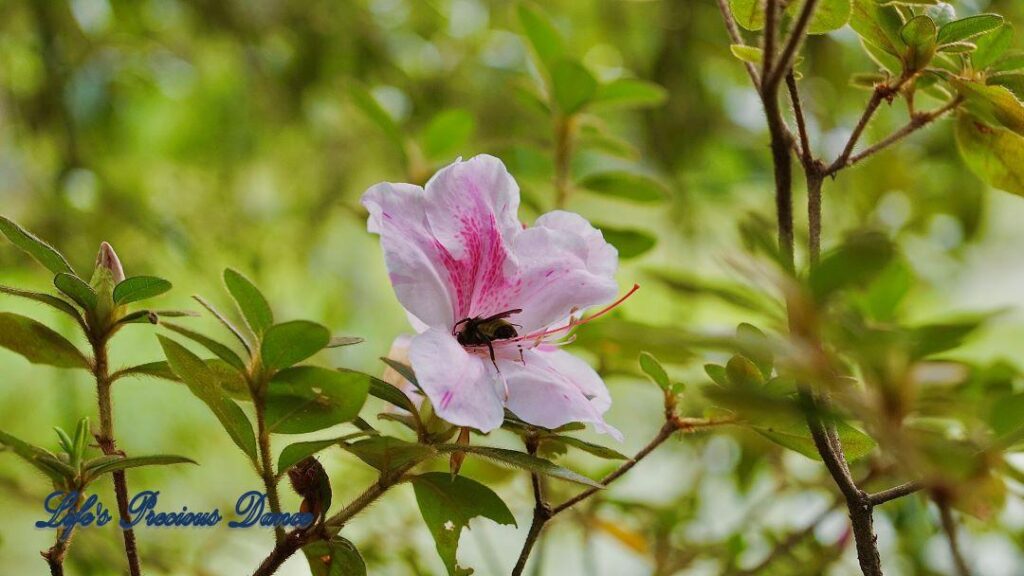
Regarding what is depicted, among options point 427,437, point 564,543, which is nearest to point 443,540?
point 427,437

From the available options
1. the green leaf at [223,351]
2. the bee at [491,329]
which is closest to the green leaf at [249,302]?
the green leaf at [223,351]

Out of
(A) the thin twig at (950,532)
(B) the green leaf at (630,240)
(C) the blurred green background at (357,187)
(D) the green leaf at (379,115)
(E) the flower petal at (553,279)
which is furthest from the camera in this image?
(C) the blurred green background at (357,187)

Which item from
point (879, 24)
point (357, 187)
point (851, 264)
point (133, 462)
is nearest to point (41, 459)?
point (133, 462)

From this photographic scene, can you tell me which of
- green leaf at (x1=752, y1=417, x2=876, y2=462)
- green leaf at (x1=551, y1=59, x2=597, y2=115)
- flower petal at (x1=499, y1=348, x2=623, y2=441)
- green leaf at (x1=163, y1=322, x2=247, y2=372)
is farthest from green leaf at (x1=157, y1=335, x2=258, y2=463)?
green leaf at (x1=551, y1=59, x2=597, y2=115)

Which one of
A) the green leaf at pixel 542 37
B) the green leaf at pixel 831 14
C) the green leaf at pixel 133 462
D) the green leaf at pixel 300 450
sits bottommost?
the green leaf at pixel 300 450

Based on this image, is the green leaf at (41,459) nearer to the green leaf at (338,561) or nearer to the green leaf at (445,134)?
the green leaf at (338,561)

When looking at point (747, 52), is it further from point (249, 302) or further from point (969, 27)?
point (249, 302)

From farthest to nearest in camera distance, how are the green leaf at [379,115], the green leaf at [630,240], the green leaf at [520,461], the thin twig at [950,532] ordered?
1. the green leaf at [379,115]
2. the green leaf at [630,240]
3. the green leaf at [520,461]
4. the thin twig at [950,532]
